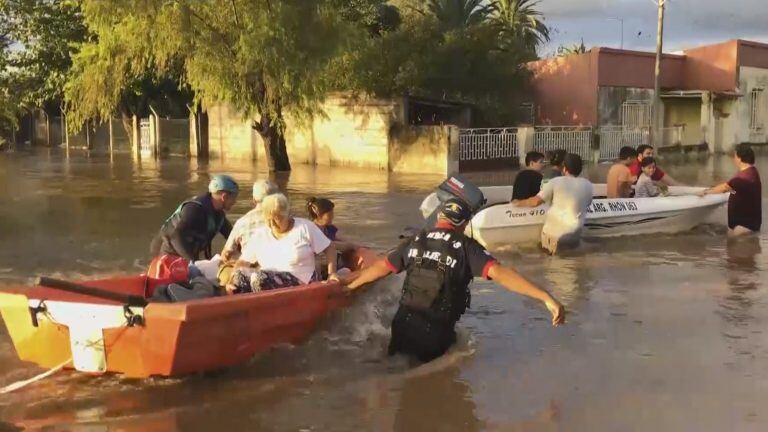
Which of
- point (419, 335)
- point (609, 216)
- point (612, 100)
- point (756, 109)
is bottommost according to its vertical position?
point (419, 335)

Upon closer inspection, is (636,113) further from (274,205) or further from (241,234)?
(274,205)

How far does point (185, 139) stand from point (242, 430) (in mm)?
30811

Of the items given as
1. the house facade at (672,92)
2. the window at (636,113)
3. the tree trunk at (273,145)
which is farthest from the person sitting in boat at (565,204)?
the window at (636,113)

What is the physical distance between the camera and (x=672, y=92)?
34.0 m

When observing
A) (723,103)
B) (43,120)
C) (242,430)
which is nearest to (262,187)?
(242,430)

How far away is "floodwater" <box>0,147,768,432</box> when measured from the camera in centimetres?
523

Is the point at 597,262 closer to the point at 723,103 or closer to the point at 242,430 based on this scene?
the point at 242,430

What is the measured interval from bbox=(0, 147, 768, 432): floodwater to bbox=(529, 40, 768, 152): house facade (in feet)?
67.0

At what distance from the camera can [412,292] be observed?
19.0 feet

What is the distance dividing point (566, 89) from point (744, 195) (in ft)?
65.2

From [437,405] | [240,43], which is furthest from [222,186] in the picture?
[240,43]

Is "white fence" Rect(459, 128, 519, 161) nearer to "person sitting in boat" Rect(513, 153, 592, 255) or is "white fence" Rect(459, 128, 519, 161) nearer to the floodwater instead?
the floodwater

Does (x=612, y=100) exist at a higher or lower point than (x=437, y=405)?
higher

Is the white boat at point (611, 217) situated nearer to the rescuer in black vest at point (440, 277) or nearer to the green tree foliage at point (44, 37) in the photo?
the rescuer in black vest at point (440, 277)
